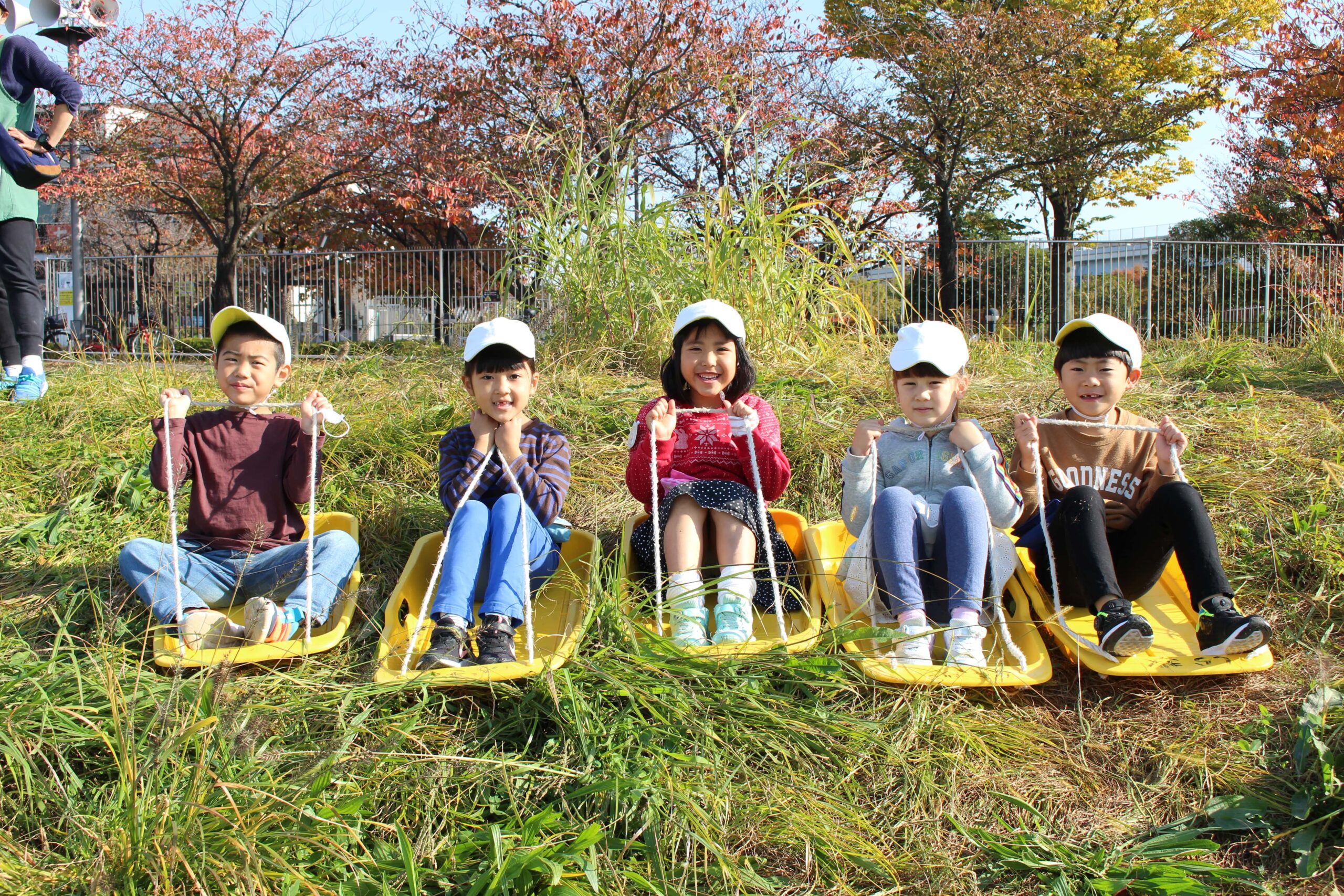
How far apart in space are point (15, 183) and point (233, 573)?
3280mm

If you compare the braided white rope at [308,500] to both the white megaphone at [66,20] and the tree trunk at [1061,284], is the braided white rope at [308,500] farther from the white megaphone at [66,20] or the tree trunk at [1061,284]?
the tree trunk at [1061,284]

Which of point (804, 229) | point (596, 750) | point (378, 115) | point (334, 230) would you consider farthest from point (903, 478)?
point (334, 230)

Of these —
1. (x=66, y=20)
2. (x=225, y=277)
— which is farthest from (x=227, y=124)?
(x=66, y=20)

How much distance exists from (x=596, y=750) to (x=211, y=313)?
51.6 feet

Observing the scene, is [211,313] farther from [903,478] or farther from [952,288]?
[903,478]

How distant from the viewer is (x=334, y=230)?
56.2 feet

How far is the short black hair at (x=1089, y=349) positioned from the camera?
3145 mm

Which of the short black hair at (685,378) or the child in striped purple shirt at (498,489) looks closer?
the child in striped purple shirt at (498,489)

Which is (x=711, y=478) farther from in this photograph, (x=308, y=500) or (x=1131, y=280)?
(x=1131, y=280)

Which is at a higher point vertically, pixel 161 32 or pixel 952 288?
pixel 161 32

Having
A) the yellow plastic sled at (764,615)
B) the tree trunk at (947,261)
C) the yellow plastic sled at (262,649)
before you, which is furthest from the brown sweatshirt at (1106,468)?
the tree trunk at (947,261)

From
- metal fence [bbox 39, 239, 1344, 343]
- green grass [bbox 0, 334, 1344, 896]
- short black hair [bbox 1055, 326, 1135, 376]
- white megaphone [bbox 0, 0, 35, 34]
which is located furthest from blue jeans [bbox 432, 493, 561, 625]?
metal fence [bbox 39, 239, 1344, 343]

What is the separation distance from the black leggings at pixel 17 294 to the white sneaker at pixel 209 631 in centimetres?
313

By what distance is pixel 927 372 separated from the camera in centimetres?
305
